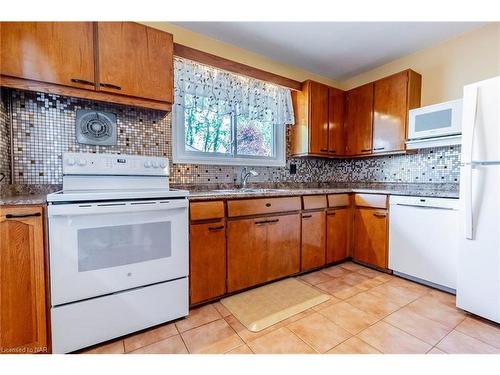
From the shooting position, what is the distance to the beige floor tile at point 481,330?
1.43 m

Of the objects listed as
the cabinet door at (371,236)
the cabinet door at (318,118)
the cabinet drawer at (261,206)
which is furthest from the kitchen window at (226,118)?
the cabinet door at (371,236)

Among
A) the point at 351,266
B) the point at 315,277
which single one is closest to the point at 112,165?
the point at 315,277

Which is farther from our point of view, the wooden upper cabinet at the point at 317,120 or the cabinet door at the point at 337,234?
the wooden upper cabinet at the point at 317,120

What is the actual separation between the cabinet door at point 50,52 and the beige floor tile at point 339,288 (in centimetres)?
242

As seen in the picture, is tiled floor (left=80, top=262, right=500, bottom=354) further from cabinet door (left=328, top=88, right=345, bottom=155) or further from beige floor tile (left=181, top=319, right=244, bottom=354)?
cabinet door (left=328, top=88, right=345, bottom=155)

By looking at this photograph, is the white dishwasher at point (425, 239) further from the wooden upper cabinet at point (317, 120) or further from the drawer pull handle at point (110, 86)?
the drawer pull handle at point (110, 86)

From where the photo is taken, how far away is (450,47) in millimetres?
2402

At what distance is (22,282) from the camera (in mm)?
1199

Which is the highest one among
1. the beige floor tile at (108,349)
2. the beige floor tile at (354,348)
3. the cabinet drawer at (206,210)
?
the cabinet drawer at (206,210)

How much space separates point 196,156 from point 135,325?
1.49m

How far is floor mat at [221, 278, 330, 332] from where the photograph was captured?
5.38ft
